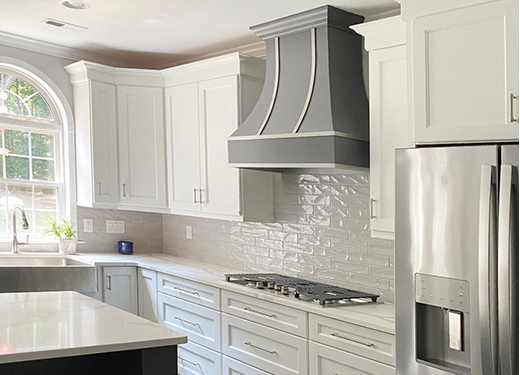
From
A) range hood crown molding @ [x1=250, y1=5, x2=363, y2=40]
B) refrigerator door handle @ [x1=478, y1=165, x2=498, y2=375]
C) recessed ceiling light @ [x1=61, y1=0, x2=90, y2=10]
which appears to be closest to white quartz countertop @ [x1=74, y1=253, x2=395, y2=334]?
refrigerator door handle @ [x1=478, y1=165, x2=498, y2=375]

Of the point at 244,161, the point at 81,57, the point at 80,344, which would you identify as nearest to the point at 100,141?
the point at 81,57

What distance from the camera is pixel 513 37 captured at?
91.5 inches

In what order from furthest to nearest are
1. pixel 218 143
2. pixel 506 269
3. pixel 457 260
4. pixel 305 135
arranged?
pixel 218 143
pixel 305 135
pixel 457 260
pixel 506 269

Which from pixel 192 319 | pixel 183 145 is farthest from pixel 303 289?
pixel 183 145

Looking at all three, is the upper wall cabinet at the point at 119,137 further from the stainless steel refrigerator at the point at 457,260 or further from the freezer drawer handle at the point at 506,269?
the freezer drawer handle at the point at 506,269

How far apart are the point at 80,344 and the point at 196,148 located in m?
2.50

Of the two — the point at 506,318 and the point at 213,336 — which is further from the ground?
the point at 506,318

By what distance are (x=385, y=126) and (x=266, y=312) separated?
1290mm

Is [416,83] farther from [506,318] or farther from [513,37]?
[506,318]

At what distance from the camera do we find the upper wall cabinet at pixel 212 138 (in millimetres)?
4219

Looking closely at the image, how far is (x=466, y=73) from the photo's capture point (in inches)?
96.0

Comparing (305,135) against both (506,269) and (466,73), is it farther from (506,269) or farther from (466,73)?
(506,269)

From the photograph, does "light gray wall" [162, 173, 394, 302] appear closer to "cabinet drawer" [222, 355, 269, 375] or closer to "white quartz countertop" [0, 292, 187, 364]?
"cabinet drawer" [222, 355, 269, 375]

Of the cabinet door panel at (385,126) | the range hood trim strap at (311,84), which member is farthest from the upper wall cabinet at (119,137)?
the cabinet door panel at (385,126)
